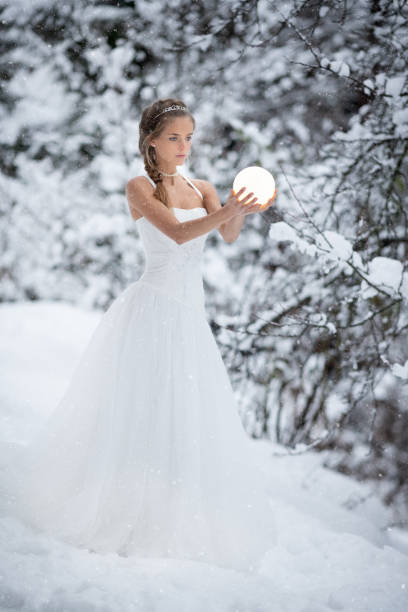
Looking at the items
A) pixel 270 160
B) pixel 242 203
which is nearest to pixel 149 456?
pixel 242 203

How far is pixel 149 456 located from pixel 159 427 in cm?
13

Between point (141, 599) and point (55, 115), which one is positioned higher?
point (55, 115)

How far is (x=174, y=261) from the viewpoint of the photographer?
2.37 metres

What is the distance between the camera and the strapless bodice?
7.72 ft

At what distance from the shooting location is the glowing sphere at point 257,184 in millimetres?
2092

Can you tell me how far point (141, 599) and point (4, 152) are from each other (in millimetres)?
5136

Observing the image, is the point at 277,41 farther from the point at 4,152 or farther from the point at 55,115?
the point at 4,152

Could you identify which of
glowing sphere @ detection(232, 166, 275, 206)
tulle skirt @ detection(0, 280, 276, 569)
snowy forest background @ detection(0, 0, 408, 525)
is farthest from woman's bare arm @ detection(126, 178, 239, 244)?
snowy forest background @ detection(0, 0, 408, 525)

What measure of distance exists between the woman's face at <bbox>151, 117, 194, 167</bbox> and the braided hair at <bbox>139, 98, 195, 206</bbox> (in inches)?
0.8

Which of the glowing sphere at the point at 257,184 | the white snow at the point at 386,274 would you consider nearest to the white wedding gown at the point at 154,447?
the glowing sphere at the point at 257,184

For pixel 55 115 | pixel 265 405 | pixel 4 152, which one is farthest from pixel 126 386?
pixel 4 152

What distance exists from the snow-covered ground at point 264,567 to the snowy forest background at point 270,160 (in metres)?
0.44

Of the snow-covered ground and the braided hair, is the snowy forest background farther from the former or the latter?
the braided hair

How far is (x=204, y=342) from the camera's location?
8.04 feet
